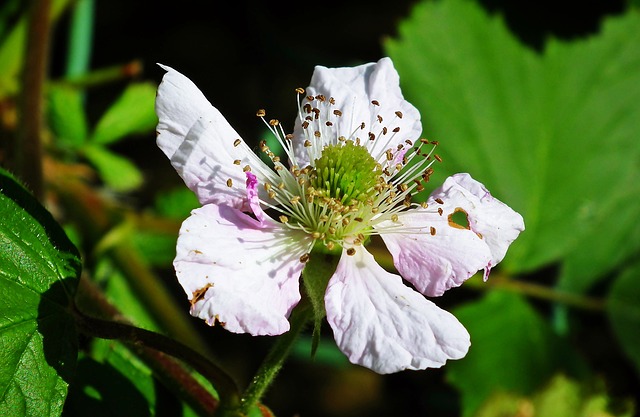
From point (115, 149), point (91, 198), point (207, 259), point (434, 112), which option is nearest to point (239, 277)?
point (207, 259)

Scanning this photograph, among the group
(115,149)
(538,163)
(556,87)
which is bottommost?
(115,149)

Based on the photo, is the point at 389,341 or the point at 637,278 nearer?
the point at 389,341

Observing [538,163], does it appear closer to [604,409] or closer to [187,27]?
[604,409]

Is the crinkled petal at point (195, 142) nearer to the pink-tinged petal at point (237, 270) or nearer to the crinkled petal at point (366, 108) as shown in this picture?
the pink-tinged petal at point (237, 270)

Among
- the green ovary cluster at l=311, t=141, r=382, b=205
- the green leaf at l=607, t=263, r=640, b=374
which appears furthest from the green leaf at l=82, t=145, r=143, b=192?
the green leaf at l=607, t=263, r=640, b=374

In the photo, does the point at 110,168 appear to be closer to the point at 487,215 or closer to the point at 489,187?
the point at 489,187
